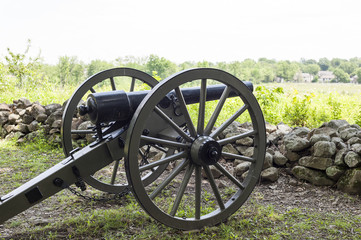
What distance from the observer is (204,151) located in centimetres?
264

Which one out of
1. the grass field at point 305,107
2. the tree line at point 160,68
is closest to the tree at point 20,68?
the tree line at point 160,68

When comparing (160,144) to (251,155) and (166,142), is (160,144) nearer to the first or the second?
(166,142)

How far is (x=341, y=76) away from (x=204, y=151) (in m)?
8.92

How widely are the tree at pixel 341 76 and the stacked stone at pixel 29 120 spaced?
7755 millimetres

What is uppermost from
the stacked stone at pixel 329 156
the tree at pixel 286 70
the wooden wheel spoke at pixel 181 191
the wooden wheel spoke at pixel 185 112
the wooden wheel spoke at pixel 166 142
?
the wooden wheel spoke at pixel 185 112

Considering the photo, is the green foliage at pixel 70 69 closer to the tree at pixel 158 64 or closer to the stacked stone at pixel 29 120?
the tree at pixel 158 64

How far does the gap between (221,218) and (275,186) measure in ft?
3.92

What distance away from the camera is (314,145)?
3902 millimetres

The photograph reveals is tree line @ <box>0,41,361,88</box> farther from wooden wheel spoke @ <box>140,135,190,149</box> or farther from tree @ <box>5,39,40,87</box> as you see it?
wooden wheel spoke @ <box>140,135,190,149</box>

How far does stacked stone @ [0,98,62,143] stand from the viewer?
6.04 metres

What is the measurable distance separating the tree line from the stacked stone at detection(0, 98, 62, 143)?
7.23 feet

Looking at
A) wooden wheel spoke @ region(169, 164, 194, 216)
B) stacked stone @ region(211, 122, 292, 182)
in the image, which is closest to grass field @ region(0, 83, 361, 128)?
stacked stone @ region(211, 122, 292, 182)

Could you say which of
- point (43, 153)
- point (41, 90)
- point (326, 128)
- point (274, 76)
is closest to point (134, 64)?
point (41, 90)

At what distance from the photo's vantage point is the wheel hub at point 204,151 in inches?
104
